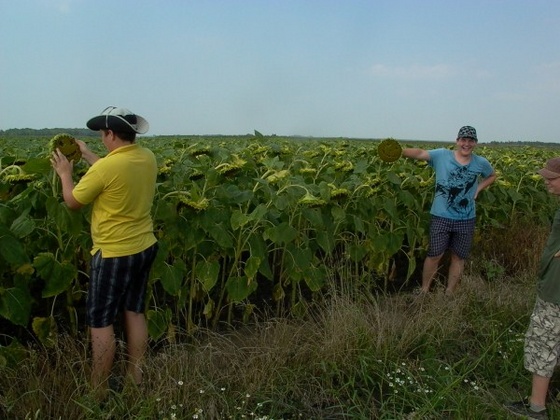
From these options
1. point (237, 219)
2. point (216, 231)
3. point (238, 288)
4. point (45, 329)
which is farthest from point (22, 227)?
point (238, 288)

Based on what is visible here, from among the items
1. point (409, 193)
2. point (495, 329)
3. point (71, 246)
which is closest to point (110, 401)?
point (71, 246)

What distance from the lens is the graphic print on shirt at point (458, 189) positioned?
4.42m

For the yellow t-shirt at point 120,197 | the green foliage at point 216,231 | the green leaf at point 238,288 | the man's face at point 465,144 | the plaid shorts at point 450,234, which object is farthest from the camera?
the plaid shorts at point 450,234

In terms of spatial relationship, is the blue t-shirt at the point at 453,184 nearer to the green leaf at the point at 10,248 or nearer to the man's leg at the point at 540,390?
the man's leg at the point at 540,390

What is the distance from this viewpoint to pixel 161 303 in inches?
150

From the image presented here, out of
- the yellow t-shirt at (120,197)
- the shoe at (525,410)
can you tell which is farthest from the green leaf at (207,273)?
the shoe at (525,410)

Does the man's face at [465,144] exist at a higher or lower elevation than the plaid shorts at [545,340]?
higher

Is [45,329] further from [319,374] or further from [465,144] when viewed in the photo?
[465,144]

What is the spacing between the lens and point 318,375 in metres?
2.99

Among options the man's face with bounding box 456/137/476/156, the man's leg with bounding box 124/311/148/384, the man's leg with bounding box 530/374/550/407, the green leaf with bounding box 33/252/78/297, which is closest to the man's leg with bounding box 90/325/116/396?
the man's leg with bounding box 124/311/148/384

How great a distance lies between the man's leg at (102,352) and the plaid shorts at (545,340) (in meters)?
1.95

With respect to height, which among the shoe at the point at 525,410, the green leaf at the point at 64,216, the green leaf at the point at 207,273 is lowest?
→ the shoe at the point at 525,410

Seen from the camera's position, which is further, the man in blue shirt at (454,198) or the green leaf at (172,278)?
the man in blue shirt at (454,198)

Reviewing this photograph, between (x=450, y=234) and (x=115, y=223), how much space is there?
2812mm
